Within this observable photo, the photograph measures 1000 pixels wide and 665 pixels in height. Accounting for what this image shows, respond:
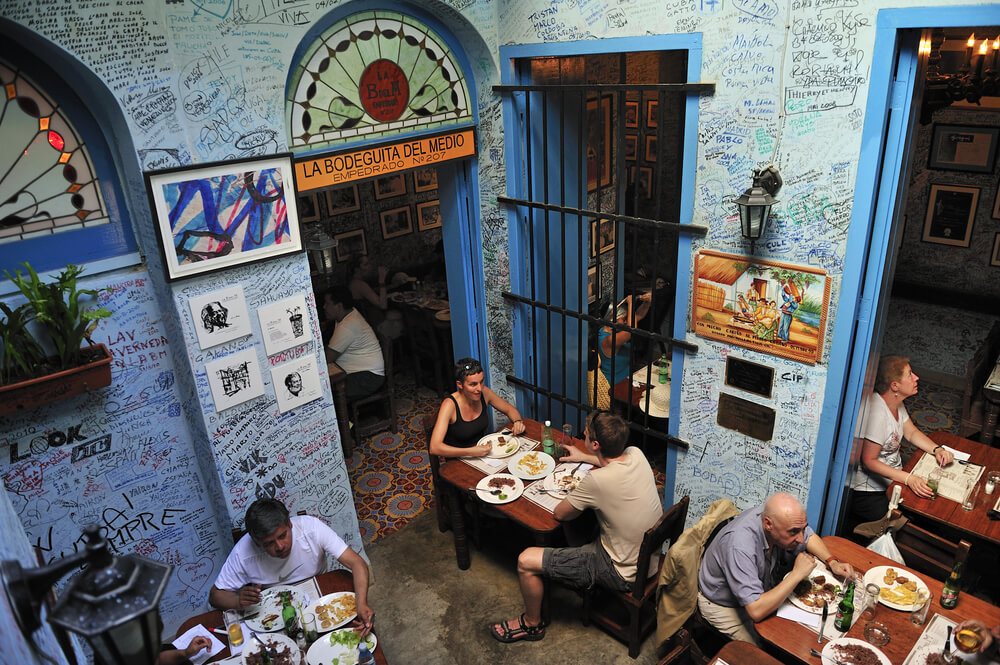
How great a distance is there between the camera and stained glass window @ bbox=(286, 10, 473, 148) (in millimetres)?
4527

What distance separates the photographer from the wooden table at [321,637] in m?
3.59

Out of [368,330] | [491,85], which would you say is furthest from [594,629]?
[491,85]

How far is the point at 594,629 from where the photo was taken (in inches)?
191

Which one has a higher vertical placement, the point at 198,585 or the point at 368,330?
the point at 368,330

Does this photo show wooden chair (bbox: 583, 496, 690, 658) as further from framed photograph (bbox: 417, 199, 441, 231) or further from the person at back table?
framed photograph (bbox: 417, 199, 441, 231)

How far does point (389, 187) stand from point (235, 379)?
595 cm

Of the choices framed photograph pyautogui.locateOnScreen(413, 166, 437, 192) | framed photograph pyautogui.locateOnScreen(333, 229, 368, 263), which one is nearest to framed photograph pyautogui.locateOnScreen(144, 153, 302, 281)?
framed photograph pyautogui.locateOnScreen(333, 229, 368, 263)

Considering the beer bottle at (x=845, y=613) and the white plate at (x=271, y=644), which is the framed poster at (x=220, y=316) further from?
the beer bottle at (x=845, y=613)

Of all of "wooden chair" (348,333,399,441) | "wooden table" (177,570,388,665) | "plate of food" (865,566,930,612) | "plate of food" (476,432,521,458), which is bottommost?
"wooden chair" (348,333,399,441)

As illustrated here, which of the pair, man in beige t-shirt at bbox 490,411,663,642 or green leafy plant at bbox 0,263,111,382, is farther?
man in beige t-shirt at bbox 490,411,663,642

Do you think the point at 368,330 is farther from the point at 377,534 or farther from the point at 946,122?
the point at 946,122

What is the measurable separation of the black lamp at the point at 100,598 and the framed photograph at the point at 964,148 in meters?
8.44

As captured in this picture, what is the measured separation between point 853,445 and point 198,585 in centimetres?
482

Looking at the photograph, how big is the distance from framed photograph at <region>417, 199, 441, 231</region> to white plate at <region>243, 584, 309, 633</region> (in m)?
7.18
